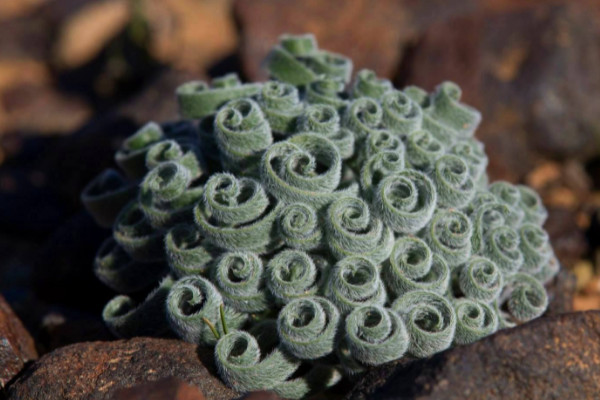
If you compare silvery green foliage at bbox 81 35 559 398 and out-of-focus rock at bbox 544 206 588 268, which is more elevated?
silvery green foliage at bbox 81 35 559 398

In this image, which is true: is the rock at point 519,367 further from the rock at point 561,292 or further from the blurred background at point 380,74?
the blurred background at point 380,74

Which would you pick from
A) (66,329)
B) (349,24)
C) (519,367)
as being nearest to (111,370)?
(66,329)

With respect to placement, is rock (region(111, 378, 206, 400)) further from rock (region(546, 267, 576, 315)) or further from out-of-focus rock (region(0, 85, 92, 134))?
out-of-focus rock (region(0, 85, 92, 134))

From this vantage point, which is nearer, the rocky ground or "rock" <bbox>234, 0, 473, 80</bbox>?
the rocky ground

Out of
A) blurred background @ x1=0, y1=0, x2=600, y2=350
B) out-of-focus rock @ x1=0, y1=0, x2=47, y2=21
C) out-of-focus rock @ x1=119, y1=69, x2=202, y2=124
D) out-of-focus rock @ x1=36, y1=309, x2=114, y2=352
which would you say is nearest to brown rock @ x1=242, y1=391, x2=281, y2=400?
out-of-focus rock @ x1=36, y1=309, x2=114, y2=352

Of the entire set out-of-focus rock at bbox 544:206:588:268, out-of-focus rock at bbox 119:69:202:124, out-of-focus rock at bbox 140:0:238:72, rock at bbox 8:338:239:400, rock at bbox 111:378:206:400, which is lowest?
out-of-focus rock at bbox 544:206:588:268

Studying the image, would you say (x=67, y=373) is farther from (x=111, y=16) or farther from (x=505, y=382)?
(x=111, y=16)
